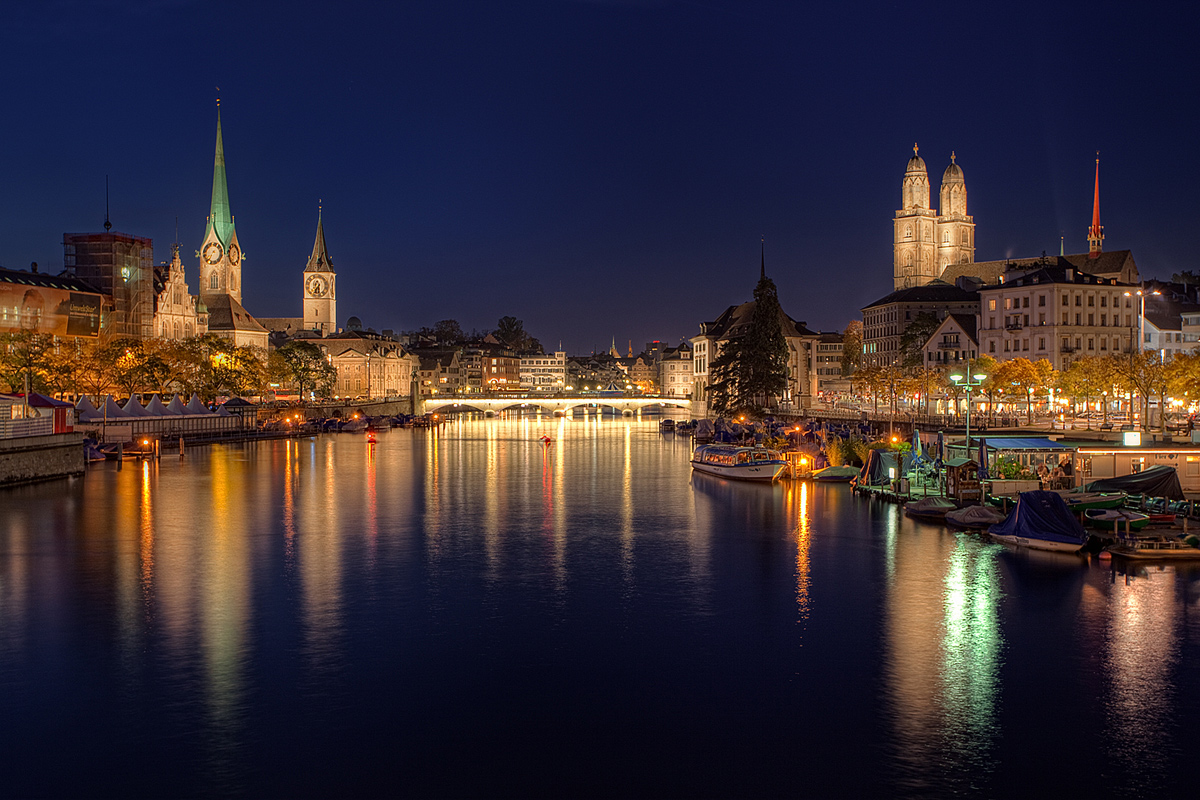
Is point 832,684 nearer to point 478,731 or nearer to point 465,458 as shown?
point 478,731

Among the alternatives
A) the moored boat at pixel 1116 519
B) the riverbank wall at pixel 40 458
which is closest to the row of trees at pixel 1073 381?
the moored boat at pixel 1116 519

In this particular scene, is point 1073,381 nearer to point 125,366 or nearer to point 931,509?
point 931,509

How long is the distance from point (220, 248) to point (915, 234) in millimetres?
114162

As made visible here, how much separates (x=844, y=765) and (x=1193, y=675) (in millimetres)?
9172

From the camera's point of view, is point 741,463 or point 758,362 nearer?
point 741,463

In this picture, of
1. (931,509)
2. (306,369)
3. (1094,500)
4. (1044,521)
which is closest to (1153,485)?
(1094,500)

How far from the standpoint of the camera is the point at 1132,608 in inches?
1076

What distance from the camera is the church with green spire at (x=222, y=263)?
162375 millimetres

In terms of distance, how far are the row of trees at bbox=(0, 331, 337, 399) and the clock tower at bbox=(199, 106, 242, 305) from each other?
59038 mm

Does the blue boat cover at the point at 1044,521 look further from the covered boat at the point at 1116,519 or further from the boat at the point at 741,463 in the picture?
the boat at the point at 741,463

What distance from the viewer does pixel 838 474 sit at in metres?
59.4

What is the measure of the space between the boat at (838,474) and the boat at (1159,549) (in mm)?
26003

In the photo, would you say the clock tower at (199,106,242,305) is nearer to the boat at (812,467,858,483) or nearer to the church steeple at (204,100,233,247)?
the church steeple at (204,100,233,247)

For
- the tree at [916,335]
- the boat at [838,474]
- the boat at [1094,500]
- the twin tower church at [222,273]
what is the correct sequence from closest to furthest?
the boat at [1094,500]
the boat at [838,474]
the tree at [916,335]
the twin tower church at [222,273]
